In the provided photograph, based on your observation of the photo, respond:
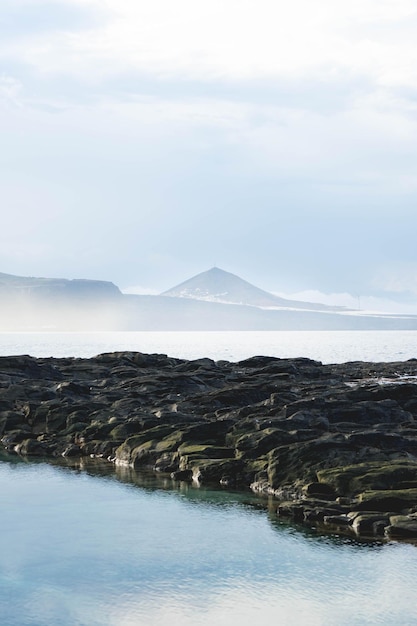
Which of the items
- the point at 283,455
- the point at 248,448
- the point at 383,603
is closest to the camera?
the point at 383,603

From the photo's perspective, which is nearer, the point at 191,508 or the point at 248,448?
the point at 191,508

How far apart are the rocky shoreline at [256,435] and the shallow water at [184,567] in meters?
1.55

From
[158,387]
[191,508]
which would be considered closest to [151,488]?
[191,508]

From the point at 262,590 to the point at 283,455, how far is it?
36.1 ft

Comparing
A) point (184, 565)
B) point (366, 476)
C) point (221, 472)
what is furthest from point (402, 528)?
point (221, 472)

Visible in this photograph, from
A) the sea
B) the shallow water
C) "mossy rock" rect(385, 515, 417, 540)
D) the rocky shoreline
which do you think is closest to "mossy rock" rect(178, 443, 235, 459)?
the rocky shoreline

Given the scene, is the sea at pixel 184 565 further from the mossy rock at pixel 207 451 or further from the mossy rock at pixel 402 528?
the mossy rock at pixel 207 451

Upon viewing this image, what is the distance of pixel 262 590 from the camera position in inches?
909

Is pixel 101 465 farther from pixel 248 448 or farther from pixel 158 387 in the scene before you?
pixel 158 387

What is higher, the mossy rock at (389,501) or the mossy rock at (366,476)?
the mossy rock at (366,476)

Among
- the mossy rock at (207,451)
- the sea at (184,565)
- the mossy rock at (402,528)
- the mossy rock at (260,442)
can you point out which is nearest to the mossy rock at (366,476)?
the sea at (184,565)

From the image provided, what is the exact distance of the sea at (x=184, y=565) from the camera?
844 inches

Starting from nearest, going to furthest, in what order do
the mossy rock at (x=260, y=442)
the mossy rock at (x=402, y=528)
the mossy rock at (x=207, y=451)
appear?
the mossy rock at (x=402, y=528)
the mossy rock at (x=260, y=442)
the mossy rock at (x=207, y=451)

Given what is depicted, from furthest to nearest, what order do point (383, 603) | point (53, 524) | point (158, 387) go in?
point (158, 387) < point (53, 524) < point (383, 603)
